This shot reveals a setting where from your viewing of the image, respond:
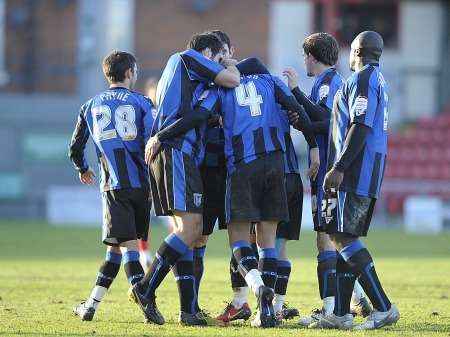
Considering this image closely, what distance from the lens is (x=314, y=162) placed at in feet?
30.6

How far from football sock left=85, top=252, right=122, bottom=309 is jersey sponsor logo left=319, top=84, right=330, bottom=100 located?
2.09 meters

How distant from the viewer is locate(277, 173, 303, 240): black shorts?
9453mm

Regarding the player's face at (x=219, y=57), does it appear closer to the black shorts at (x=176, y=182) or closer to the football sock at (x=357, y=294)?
the black shorts at (x=176, y=182)

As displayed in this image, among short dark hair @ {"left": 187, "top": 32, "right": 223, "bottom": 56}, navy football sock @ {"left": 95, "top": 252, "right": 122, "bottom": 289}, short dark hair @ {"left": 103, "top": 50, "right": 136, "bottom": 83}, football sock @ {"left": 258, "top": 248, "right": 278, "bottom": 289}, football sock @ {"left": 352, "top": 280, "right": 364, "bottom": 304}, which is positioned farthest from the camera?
football sock @ {"left": 352, "top": 280, "right": 364, "bottom": 304}

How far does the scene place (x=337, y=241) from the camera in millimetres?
8727

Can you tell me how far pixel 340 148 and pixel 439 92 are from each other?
2677 cm

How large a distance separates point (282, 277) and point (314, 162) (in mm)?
1022

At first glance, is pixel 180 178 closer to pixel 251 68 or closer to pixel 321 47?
pixel 251 68

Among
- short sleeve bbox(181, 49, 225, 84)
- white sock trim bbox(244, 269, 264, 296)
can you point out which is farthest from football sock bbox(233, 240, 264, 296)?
short sleeve bbox(181, 49, 225, 84)

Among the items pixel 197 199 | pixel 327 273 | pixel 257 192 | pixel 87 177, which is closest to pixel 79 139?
pixel 87 177

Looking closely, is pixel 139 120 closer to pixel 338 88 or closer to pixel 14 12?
pixel 338 88

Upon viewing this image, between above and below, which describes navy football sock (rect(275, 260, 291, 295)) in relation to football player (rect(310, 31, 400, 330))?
below

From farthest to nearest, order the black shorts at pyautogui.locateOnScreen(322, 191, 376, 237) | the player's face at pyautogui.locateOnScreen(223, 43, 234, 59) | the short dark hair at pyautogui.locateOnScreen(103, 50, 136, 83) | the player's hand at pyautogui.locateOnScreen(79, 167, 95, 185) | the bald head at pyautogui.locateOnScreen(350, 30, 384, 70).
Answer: the player's hand at pyautogui.locateOnScreen(79, 167, 95, 185), the short dark hair at pyautogui.locateOnScreen(103, 50, 136, 83), the player's face at pyautogui.locateOnScreen(223, 43, 234, 59), the bald head at pyautogui.locateOnScreen(350, 30, 384, 70), the black shorts at pyautogui.locateOnScreen(322, 191, 376, 237)

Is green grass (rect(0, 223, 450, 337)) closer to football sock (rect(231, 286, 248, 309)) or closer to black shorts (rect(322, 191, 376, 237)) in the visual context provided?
football sock (rect(231, 286, 248, 309))
